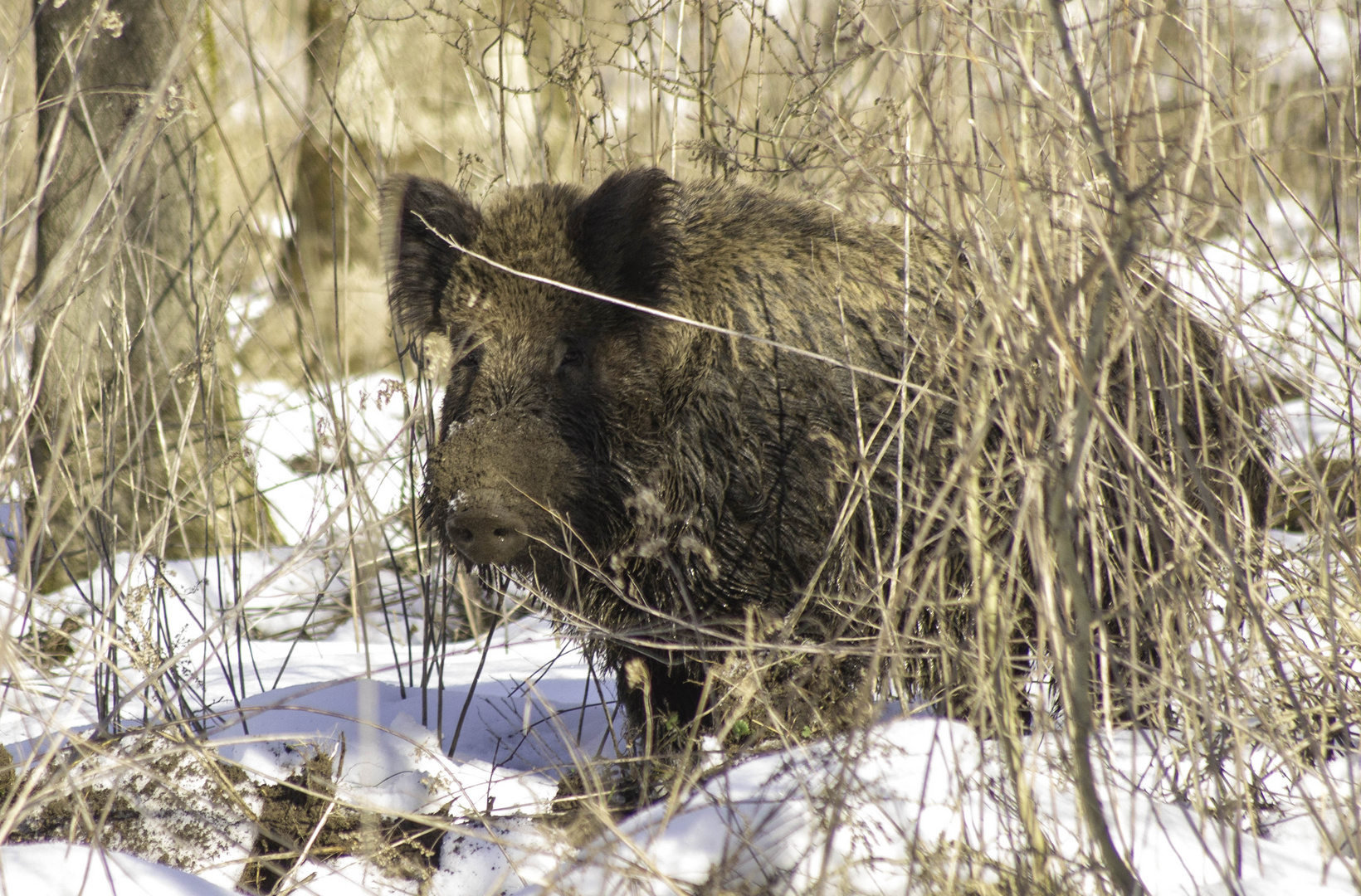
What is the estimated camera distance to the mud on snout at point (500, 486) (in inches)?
106

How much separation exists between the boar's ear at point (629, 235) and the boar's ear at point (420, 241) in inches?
13.8

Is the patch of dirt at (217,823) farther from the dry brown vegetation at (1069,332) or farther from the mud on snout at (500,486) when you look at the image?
the mud on snout at (500,486)

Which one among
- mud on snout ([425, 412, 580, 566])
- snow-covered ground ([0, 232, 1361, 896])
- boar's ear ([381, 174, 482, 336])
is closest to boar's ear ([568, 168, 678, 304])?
boar's ear ([381, 174, 482, 336])

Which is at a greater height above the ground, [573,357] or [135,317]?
[135,317]

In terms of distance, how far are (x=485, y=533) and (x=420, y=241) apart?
1139 millimetres

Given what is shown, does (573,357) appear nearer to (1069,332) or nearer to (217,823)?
(217,823)

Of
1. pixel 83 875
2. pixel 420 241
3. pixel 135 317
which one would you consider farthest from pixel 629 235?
pixel 135 317

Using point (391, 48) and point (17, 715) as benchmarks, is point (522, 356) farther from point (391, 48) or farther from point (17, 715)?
point (391, 48)

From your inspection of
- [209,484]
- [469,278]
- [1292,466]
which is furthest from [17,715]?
[1292,466]

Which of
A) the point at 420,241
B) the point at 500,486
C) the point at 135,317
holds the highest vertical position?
the point at 420,241

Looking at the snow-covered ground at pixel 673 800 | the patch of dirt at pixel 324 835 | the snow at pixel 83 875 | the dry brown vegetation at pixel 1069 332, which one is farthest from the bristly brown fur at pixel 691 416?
the snow at pixel 83 875

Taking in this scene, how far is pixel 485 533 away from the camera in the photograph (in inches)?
106

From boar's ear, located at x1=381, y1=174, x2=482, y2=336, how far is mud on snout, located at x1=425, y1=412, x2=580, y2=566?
638 mm

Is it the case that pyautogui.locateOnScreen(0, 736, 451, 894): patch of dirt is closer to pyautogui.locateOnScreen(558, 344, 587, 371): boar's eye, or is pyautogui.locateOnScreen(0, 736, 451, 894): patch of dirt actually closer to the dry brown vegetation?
the dry brown vegetation
